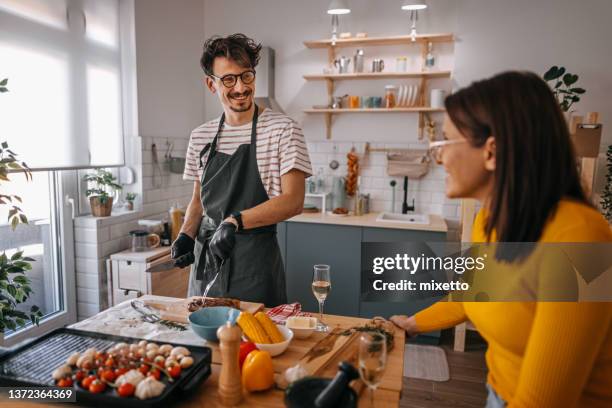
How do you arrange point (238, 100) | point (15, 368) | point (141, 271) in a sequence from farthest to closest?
point (141, 271) → point (238, 100) → point (15, 368)

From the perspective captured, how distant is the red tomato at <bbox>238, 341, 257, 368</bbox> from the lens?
110 centimetres

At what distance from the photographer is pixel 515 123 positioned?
2.83 feet

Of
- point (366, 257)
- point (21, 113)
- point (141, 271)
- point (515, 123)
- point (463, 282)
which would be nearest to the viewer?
point (515, 123)

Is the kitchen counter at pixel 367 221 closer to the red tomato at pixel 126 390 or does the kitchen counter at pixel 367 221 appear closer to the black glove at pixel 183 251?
the black glove at pixel 183 251

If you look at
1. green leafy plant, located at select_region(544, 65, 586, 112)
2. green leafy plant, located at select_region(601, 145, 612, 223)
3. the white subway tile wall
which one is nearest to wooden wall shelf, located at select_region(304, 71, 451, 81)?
the white subway tile wall

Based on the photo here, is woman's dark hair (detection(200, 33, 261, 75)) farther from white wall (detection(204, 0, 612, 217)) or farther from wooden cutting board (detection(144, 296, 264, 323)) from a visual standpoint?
white wall (detection(204, 0, 612, 217))

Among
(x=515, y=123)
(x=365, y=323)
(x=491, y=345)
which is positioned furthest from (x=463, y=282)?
(x=515, y=123)

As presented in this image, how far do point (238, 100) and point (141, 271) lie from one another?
155cm

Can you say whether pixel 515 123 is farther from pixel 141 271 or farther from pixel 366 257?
pixel 141 271

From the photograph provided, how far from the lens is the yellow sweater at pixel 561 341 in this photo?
2.72 feet

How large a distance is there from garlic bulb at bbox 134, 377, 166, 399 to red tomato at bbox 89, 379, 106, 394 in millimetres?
78

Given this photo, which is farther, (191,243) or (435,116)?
(435,116)

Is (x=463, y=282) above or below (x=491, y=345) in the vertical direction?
above

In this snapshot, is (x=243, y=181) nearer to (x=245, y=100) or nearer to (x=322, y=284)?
(x=245, y=100)
